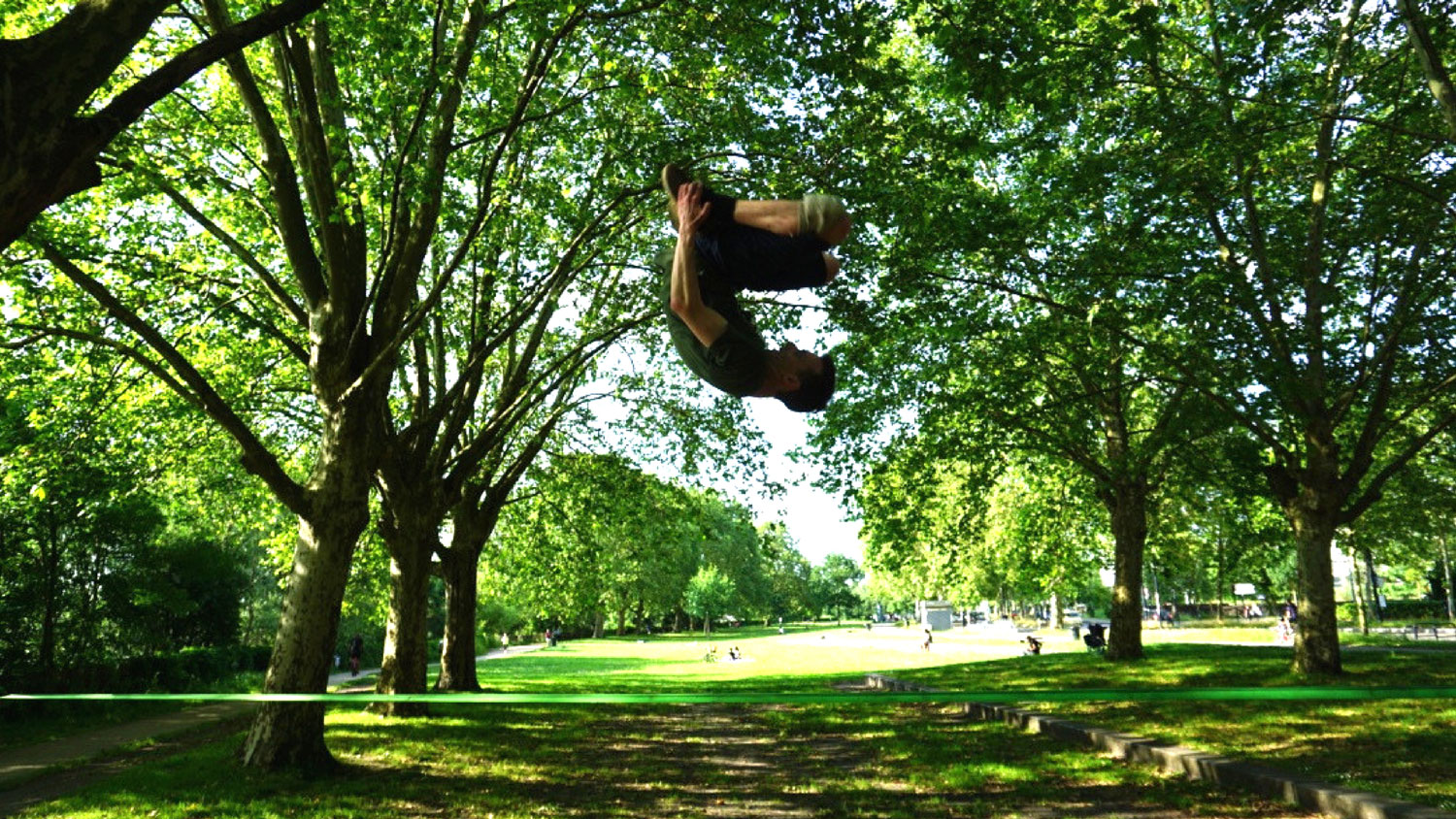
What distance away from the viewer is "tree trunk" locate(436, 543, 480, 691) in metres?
19.2

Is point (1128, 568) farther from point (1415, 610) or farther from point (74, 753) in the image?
point (1415, 610)

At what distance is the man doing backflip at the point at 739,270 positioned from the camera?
4211 mm

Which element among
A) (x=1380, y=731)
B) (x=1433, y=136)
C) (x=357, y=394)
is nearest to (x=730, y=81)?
(x=357, y=394)

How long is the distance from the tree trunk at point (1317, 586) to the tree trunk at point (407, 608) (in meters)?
16.1

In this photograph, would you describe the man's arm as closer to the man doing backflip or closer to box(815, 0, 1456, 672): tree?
the man doing backflip

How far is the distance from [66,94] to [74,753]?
1425cm

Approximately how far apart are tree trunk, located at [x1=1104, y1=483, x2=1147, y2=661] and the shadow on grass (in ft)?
28.1

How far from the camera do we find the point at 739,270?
4461 millimetres

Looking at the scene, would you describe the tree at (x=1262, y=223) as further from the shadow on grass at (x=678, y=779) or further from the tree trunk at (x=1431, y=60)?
the shadow on grass at (x=678, y=779)

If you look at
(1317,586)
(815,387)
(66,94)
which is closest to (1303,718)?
(1317,586)

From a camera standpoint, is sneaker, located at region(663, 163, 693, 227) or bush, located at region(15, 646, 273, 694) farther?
bush, located at region(15, 646, 273, 694)

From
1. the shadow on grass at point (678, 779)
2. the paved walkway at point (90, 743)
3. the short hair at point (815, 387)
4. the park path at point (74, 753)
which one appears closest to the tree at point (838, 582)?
the paved walkway at point (90, 743)

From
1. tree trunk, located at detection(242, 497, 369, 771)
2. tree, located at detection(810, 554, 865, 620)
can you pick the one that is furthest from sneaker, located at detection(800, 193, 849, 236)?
tree, located at detection(810, 554, 865, 620)

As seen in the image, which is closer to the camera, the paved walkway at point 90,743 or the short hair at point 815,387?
the short hair at point 815,387
